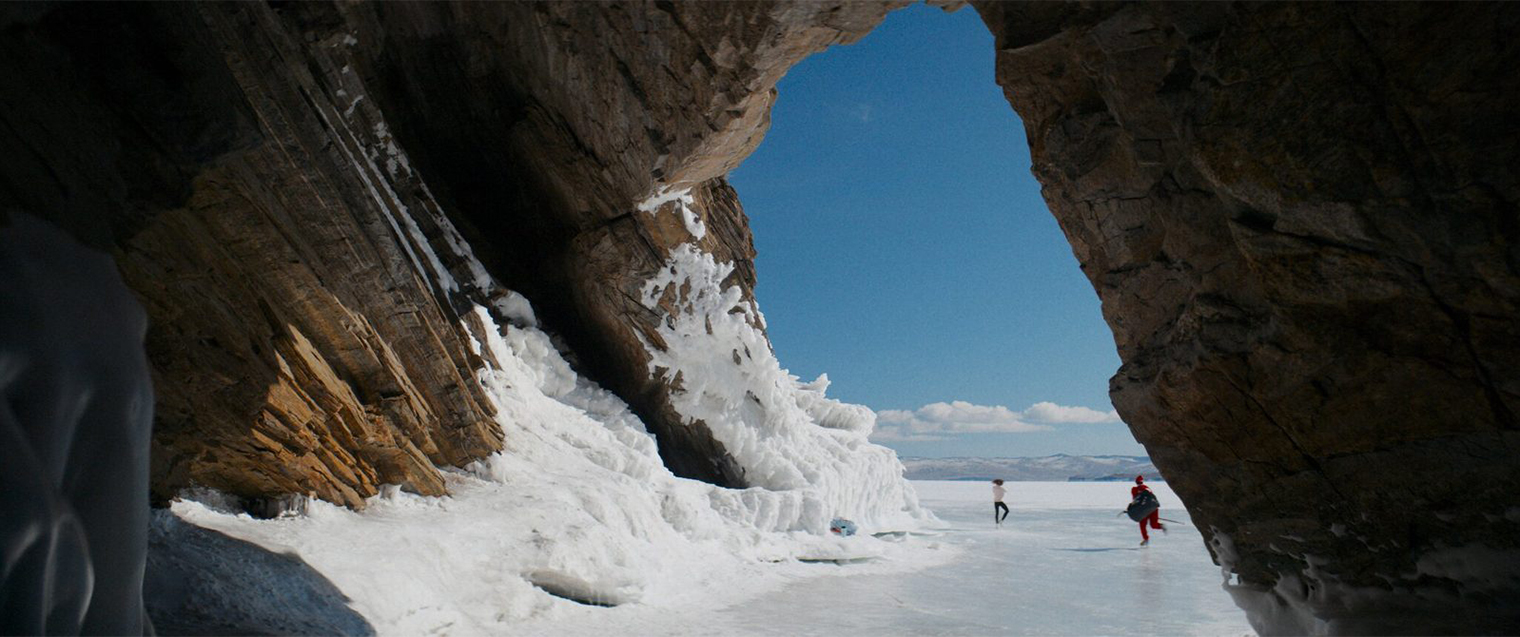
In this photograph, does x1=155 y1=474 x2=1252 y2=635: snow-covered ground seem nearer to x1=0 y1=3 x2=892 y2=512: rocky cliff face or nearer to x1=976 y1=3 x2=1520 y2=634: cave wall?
x1=0 y1=3 x2=892 y2=512: rocky cliff face

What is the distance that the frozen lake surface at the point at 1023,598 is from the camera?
353 inches

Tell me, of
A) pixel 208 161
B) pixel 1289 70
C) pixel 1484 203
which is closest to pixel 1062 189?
pixel 1289 70

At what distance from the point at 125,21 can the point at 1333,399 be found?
877 centimetres

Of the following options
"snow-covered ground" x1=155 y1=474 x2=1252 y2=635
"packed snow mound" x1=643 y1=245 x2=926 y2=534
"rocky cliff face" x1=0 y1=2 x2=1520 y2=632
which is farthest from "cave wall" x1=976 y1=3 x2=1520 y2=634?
"packed snow mound" x1=643 y1=245 x2=926 y2=534

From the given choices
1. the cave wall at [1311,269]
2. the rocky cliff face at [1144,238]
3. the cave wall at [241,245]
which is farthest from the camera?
the cave wall at [241,245]

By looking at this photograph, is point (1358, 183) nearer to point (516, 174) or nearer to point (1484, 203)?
point (1484, 203)

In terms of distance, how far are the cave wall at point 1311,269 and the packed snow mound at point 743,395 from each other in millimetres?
9268

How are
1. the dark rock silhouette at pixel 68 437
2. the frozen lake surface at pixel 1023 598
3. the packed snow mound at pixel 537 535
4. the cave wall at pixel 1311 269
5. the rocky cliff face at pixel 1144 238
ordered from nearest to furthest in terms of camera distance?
the dark rock silhouette at pixel 68 437 < the cave wall at pixel 1311 269 < the rocky cliff face at pixel 1144 238 < the packed snow mound at pixel 537 535 < the frozen lake surface at pixel 1023 598

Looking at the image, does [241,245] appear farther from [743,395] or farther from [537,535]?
[743,395]

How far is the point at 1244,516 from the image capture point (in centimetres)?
696

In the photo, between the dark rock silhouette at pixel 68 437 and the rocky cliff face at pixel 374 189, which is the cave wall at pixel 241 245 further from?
the dark rock silhouette at pixel 68 437

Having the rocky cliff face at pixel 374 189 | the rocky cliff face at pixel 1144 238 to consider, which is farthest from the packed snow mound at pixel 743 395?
the rocky cliff face at pixel 1144 238

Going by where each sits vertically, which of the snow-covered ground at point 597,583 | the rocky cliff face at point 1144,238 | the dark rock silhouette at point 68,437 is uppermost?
the rocky cliff face at point 1144,238

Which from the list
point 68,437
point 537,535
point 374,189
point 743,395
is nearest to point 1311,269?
point 68,437
